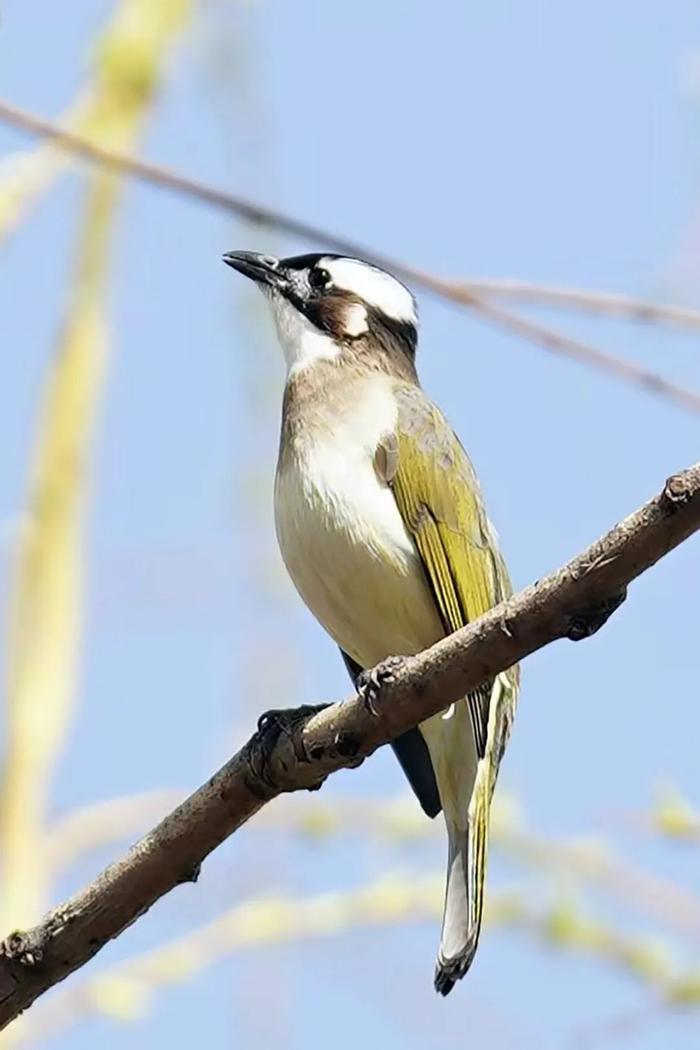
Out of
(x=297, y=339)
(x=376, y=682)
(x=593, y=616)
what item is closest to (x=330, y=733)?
(x=376, y=682)

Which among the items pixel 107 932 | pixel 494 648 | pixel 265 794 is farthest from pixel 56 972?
pixel 494 648

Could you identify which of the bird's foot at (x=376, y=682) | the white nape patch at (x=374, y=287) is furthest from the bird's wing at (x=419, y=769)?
the white nape patch at (x=374, y=287)

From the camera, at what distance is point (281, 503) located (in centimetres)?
502

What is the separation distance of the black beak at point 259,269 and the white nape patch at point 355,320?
29 cm

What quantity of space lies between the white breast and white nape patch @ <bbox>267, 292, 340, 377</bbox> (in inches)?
27.5

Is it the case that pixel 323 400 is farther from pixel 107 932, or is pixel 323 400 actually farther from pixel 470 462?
pixel 107 932

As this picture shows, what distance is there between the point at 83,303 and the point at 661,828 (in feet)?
7.22

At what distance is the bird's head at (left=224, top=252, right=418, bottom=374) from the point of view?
5984 mm

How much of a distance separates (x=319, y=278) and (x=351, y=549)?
1720 millimetres

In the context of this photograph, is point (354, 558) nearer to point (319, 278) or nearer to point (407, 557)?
point (407, 557)

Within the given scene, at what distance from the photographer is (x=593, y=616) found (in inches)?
128

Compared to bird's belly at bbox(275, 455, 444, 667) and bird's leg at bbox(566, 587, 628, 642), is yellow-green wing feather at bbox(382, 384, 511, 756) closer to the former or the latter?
bird's belly at bbox(275, 455, 444, 667)

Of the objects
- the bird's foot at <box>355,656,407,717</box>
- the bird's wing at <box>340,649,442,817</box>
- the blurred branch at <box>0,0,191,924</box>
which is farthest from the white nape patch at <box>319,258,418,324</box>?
the bird's foot at <box>355,656,407,717</box>

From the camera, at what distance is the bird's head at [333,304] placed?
5984 millimetres
